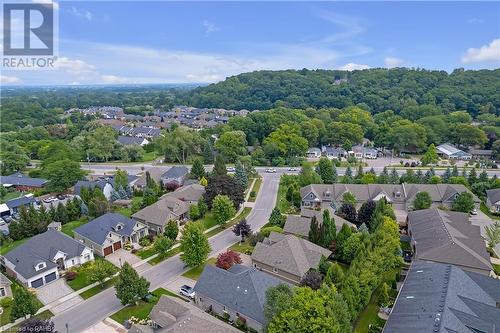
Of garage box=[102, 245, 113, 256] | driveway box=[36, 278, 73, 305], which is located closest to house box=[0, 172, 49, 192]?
garage box=[102, 245, 113, 256]

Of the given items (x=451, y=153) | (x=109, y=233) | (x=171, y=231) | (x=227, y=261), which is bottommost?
(x=109, y=233)

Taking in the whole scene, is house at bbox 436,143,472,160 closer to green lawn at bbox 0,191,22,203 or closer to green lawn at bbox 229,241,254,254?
green lawn at bbox 229,241,254,254

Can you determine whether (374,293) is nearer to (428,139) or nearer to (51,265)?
(51,265)

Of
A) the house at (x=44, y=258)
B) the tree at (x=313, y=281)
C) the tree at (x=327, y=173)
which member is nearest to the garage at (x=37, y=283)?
the house at (x=44, y=258)

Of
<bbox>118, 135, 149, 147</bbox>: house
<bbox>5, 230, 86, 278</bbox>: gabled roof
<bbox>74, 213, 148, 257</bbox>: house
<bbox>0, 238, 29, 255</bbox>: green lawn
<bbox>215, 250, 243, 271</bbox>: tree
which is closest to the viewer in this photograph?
<bbox>5, 230, 86, 278</bbox>: gabled roof

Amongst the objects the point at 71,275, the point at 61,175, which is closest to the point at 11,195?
the point at 61,175

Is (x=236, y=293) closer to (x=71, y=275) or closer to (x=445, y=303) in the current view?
(x=445, y=303)

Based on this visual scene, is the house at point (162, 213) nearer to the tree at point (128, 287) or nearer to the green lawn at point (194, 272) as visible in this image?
the green lawn at point (194, 272)
